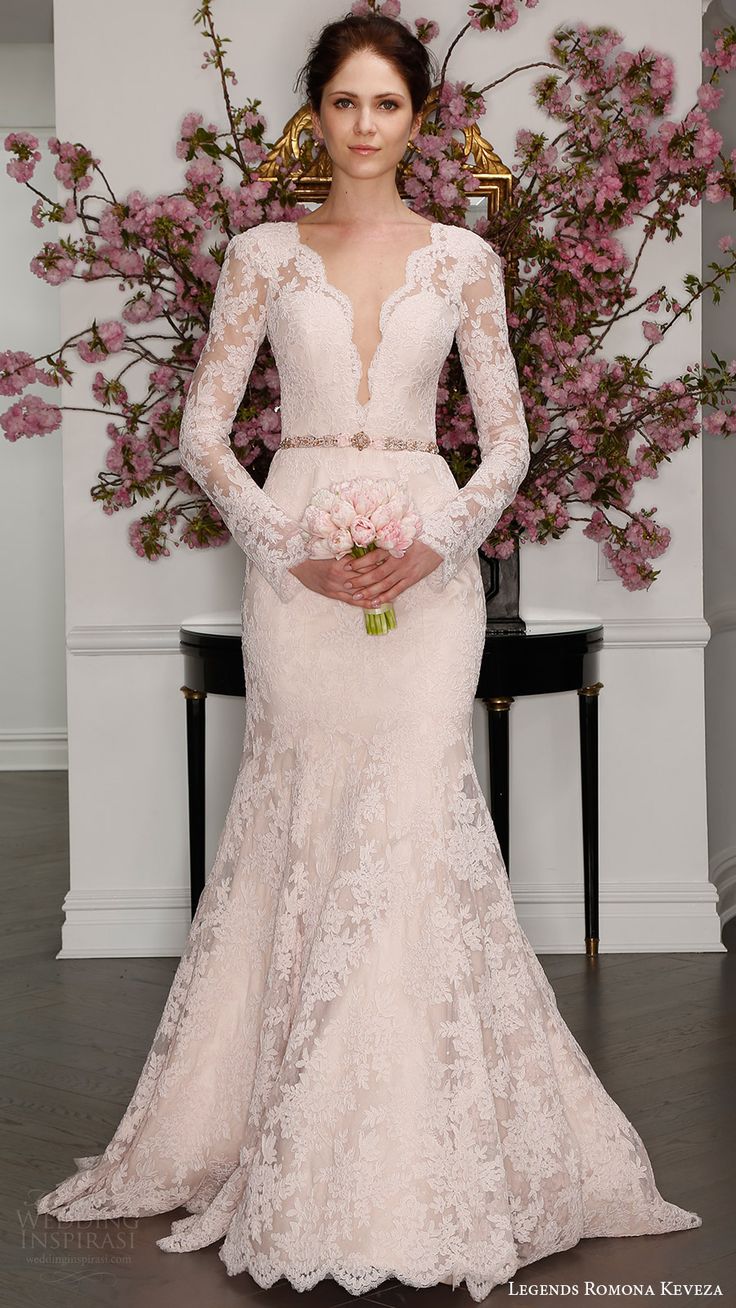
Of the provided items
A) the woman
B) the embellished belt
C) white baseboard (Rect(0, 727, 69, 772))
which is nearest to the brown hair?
the woman

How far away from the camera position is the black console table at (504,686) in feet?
13.3

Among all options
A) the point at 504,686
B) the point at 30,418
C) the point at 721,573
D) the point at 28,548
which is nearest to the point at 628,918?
the point at 504,686

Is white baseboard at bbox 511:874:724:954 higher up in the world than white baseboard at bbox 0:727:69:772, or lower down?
lower down

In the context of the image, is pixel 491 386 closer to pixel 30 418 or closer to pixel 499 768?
pixel 499 768

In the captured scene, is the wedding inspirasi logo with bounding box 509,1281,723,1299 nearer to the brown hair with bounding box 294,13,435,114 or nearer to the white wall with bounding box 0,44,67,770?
the brown hair with bounding box 294,13,435,114

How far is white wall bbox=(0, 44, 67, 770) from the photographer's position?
8.29 m

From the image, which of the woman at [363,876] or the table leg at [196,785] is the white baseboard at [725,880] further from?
the woman at [363,876]

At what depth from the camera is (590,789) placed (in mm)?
4363

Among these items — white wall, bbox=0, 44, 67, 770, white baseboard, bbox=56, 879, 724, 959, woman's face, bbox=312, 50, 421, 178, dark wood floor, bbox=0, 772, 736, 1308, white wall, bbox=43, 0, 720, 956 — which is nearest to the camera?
dark wood floor, bbox=0, 772, 736, 1308

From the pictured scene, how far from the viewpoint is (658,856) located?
470cm

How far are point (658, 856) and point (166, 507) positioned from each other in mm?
1809

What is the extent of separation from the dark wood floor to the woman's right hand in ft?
3.58

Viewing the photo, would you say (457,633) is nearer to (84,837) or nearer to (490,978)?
(490,978)

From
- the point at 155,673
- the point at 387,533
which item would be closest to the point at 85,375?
the point at 155,673
